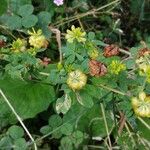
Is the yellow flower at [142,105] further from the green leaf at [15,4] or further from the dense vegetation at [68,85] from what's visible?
the green leaf at [15,4]

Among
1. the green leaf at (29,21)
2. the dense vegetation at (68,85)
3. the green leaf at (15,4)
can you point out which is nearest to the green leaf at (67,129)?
the dense vegetation at (68,85)

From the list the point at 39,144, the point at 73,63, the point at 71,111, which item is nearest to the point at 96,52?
the point at 73,63

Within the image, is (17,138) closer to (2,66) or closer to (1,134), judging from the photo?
(1,134)

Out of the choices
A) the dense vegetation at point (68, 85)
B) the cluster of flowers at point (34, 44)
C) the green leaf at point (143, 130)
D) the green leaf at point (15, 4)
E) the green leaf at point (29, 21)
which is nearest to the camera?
the dense vegetation at point (68, 85)

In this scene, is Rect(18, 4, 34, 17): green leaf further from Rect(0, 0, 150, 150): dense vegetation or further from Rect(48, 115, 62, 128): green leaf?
Rect(48, 115, 62, 128): green leaf

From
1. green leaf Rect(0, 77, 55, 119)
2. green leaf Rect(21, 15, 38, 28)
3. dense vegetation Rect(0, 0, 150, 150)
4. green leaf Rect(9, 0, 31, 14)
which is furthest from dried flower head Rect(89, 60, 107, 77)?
green leaf Rect(9, 0, 31, 14)

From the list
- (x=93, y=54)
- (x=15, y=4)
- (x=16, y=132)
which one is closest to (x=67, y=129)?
(x=16, y=132)
